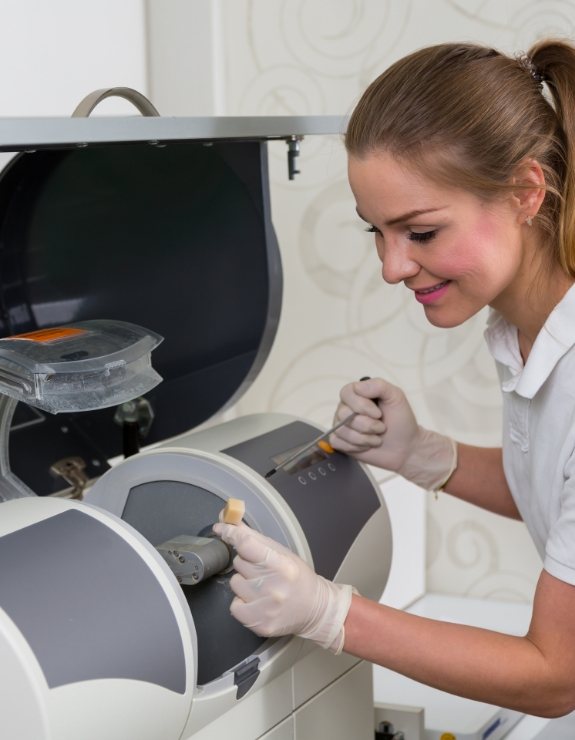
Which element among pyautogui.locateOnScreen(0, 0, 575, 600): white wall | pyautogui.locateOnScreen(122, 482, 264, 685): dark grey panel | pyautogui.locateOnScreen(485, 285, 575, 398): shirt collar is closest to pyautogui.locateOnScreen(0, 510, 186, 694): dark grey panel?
pyautogui.locateOnScreen(122, 482, 264, 685): dark grey panel

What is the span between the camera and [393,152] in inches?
44.9

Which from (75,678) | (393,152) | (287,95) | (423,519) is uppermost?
(287,95)

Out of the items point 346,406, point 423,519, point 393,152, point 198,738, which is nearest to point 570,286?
point 393,152

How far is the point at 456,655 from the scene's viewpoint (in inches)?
44.5

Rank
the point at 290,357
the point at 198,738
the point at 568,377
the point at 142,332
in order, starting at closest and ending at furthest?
1. the point at 198,738
2. the point at 142,332
3. the point at 568,377
4. the point at 290,357

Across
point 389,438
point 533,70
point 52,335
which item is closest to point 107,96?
point 52,335

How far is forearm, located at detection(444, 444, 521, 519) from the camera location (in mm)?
1604

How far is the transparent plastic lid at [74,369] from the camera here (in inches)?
38.6

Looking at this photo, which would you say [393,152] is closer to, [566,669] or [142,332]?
[142,332]

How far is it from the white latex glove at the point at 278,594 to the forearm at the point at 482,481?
53cm

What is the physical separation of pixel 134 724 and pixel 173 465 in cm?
37

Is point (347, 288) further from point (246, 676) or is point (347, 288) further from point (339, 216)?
point (246, 676)

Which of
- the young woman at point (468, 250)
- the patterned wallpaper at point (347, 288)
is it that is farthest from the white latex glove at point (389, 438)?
the patterned wallpaper at point (347, 288)

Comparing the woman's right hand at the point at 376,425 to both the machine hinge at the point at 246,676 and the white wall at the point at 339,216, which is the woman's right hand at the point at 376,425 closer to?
the machine hinge at the point at 246,676
